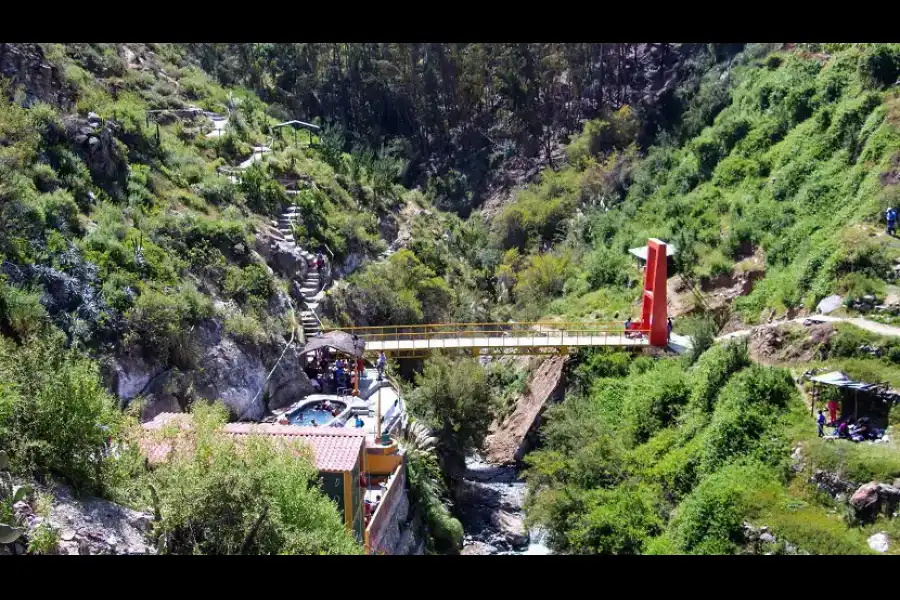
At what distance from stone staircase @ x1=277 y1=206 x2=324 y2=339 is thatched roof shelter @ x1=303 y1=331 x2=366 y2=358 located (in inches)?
58.7

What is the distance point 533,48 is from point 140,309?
4054cm

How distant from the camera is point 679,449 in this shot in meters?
22.7

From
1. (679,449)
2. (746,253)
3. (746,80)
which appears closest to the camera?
(679,449)

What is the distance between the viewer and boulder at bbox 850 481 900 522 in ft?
57.4

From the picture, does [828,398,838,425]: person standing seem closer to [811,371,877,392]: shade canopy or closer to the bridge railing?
[811,371,877,392]: shade canopy

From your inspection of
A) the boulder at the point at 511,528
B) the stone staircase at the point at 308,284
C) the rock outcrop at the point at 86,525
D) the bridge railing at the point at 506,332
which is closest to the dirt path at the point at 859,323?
the bridge railing at the point at 506,332

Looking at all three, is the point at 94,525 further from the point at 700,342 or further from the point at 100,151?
the point at 700,342

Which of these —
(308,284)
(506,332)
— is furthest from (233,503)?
(308,284)

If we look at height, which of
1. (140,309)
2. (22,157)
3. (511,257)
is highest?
(22,157)

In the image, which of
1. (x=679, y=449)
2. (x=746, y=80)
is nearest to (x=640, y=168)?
(x=746, y=80)

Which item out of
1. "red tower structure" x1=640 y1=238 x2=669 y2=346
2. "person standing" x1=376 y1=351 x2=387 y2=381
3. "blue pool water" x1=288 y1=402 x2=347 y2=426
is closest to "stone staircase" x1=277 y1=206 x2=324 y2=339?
"person standing" x1=376 y1=351 x2=387 y2=381

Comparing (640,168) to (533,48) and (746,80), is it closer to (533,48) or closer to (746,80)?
(746,80)

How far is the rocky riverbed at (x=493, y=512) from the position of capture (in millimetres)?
22922

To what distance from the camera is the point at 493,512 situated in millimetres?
24766
